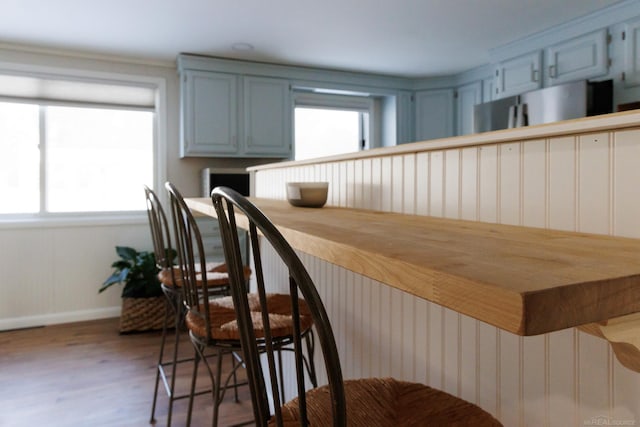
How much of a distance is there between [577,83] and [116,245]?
3765 millimetres

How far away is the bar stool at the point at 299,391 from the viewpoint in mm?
619

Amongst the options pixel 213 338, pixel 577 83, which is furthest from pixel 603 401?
pixel 577 83

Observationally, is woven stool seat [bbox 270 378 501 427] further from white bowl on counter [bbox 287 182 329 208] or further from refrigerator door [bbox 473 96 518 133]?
refrigerator door [bbox 473 96 518 133]

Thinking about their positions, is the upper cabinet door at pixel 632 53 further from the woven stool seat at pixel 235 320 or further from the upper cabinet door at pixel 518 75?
the woven stool seat at pixel 235 320

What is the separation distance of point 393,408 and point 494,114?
3157 millimetres

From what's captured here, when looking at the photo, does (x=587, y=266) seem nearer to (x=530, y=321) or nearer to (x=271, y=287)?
(x=530, y=321)

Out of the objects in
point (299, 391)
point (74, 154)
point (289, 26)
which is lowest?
point (299, 391)

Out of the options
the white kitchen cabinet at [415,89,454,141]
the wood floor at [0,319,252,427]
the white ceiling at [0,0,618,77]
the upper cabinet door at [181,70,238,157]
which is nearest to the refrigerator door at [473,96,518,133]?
the white ceiling at [0,0,618,77]

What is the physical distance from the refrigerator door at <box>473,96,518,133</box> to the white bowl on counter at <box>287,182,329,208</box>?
2.36 metres

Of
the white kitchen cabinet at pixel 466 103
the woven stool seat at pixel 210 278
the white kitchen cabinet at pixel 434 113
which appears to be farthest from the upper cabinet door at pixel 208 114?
the white kitchen cabinet at pixel 466 103

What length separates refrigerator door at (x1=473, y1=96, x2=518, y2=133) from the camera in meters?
3.38

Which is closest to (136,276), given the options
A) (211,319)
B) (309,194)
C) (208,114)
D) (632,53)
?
(208,114)

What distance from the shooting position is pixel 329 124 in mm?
4734

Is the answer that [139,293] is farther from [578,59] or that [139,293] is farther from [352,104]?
[578,59]
